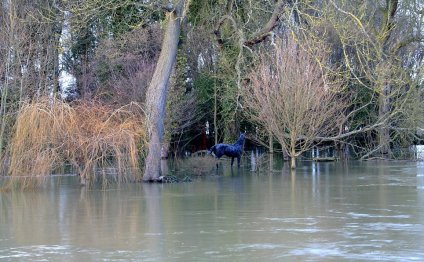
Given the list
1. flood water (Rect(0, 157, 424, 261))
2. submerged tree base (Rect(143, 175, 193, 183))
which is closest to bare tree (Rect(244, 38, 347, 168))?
submerged tree base (Rect(143, 175, 193, 183))

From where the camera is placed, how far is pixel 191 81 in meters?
34.7

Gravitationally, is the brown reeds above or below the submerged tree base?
above

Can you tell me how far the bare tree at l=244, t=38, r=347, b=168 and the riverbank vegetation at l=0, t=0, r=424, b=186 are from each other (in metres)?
0.05

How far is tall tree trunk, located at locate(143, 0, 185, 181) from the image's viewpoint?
21078mm

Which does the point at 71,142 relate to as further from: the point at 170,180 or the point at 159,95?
the point at 159,95

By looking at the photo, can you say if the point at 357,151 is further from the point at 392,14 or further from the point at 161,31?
the point at 161,31

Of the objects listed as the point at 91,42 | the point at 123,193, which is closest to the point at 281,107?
the point at 123,193

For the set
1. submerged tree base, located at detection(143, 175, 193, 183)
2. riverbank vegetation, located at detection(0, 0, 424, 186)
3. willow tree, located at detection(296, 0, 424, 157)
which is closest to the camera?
riverbank vegetation, located at detection(0, 0, 424, 186)

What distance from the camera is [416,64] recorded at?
33.6 metres

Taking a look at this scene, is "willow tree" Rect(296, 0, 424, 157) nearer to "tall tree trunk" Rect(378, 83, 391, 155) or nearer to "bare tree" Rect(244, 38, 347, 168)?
"tall tree trunk" Rect(378, 83, 391, 155)

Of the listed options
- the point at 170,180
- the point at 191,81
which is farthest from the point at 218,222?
the point at 191,81

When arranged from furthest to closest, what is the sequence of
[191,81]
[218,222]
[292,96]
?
[191,81], [292,96], [218,222]

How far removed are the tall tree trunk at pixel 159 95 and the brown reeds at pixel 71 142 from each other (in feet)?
4.77

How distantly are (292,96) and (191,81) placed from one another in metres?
9.55
